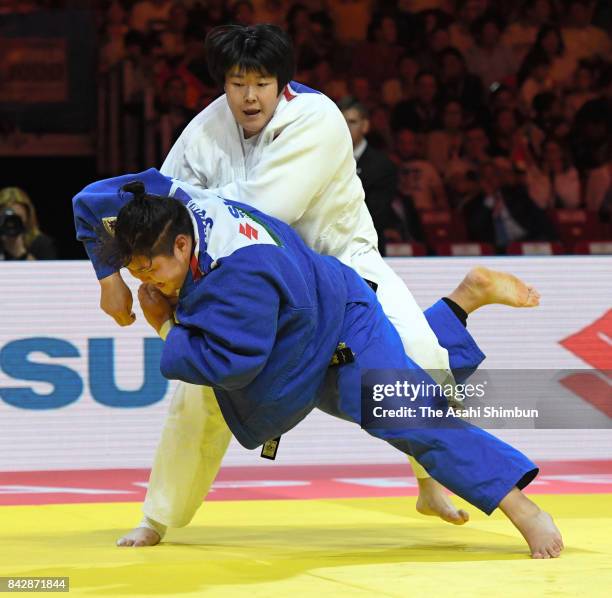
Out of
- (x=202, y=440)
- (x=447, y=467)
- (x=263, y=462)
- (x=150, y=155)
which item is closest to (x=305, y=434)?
(x=263, y=462)

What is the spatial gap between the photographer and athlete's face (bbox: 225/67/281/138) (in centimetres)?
327

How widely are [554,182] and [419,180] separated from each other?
3.20ft

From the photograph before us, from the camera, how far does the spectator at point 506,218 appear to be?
8.57 m

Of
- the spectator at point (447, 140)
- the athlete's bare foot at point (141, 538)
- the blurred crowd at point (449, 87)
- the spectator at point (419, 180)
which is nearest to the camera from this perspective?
the athlete's bare foot at point (141, 538)

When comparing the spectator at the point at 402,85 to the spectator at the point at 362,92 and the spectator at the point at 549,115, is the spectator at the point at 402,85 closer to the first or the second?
the spectator at the point at 362,92

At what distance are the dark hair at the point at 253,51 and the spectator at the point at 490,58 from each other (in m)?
6.46

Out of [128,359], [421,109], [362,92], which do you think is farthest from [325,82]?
[128,359]

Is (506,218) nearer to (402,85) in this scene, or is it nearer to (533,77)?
(402,85)

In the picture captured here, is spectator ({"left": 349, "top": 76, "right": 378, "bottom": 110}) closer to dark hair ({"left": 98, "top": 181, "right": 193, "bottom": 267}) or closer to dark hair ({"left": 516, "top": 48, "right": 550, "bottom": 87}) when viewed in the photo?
dark hair ({"left": 516, "top": 48, "right": 550, "bottom": 87})

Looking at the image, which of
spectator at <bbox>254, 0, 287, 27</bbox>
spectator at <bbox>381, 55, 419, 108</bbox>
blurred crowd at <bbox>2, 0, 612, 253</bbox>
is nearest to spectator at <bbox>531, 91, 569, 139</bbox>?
blurred crowd at <bbox>2, 0, 612, 253</bbox>

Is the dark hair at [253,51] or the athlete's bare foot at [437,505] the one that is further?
the athlete's bare foot at [437,505]

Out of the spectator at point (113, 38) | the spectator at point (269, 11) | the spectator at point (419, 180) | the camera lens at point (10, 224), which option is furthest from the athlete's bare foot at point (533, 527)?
the spectator at point (269, 11)

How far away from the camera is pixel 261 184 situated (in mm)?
3760

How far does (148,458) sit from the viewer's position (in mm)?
5922
